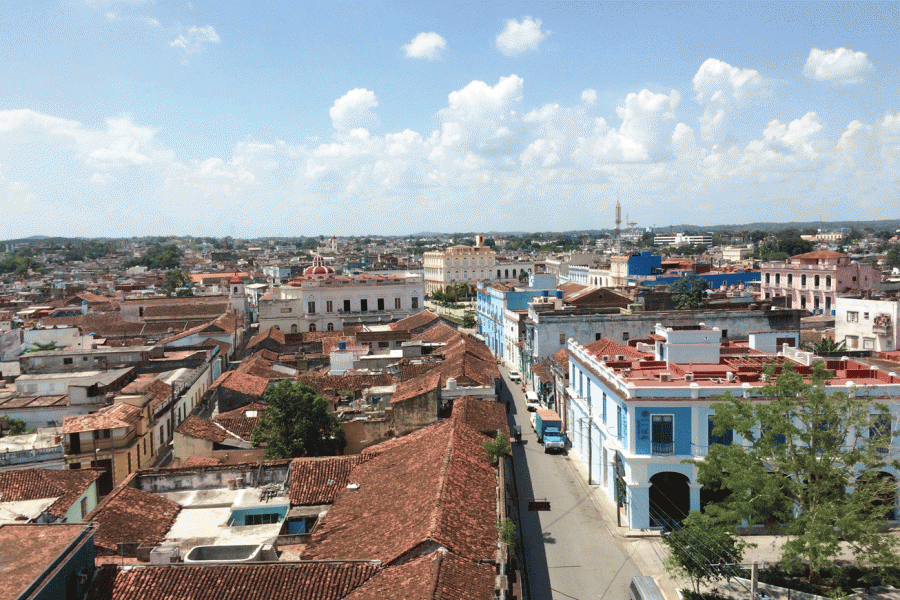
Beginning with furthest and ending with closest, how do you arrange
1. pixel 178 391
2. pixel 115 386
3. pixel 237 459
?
pixel 178 391
pixel 115 386
pixel 237 459

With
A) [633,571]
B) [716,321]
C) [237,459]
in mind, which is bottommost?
[633,571]

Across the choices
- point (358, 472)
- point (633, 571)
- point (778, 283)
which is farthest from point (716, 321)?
point (778, 283)

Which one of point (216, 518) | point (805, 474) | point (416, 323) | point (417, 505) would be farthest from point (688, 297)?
point (216, 518)

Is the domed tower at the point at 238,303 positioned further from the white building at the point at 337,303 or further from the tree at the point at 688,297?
the tree at the point at 688,297

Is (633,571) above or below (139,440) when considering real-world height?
below

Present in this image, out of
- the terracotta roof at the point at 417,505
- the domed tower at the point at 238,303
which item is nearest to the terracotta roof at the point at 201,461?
the terracotta roof at the point at 417,505

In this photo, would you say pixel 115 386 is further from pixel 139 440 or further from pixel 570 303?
pixel 570 303
